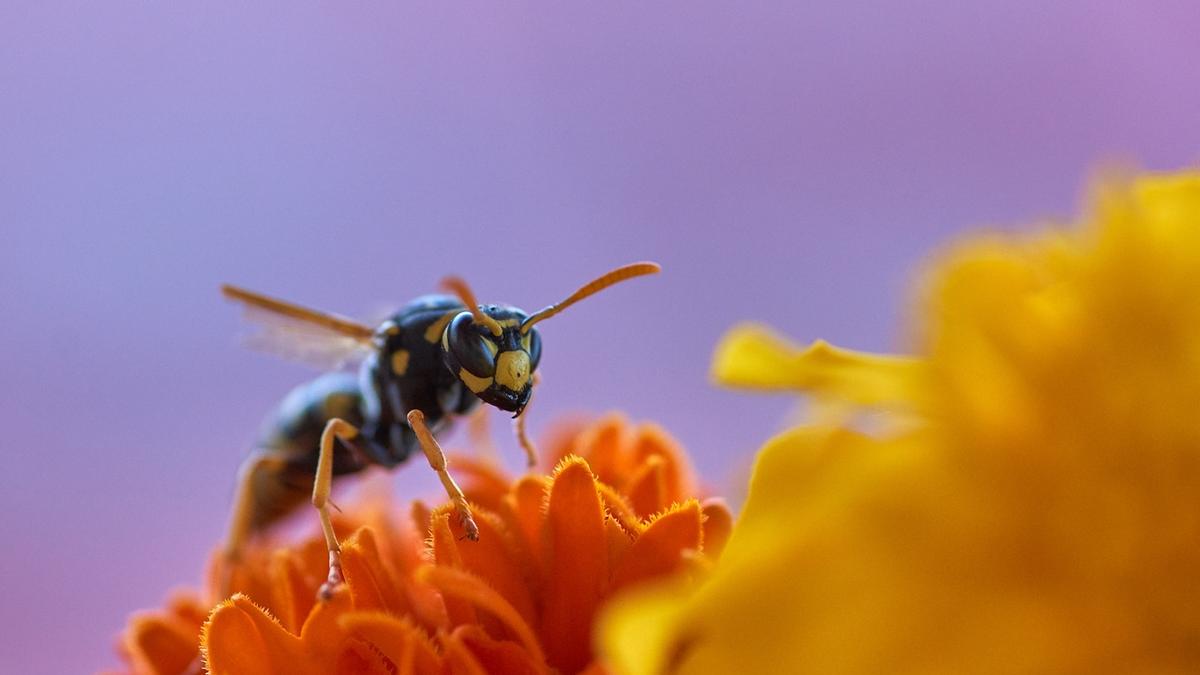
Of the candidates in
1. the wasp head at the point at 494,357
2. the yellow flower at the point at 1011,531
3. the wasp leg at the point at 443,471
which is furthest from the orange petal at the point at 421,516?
the yellow flower at the point at 1011,531

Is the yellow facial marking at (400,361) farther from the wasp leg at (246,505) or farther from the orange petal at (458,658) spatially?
the orange petal at (458,658)

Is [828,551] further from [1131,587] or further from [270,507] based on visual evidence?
[270,507]

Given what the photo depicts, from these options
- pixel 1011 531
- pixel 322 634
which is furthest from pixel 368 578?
pixel 1011 531

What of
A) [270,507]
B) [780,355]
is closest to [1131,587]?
[780,355]

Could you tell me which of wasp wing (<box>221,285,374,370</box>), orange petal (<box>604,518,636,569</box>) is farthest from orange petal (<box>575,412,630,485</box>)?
A: wasp wing (<box>221,285,374,370</box>)

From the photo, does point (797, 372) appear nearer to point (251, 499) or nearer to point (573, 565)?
point (573, 565)

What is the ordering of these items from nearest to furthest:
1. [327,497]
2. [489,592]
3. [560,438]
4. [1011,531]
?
1. [1011,531]
2. [489,592]
3. [327,497]
4. [560,438]
